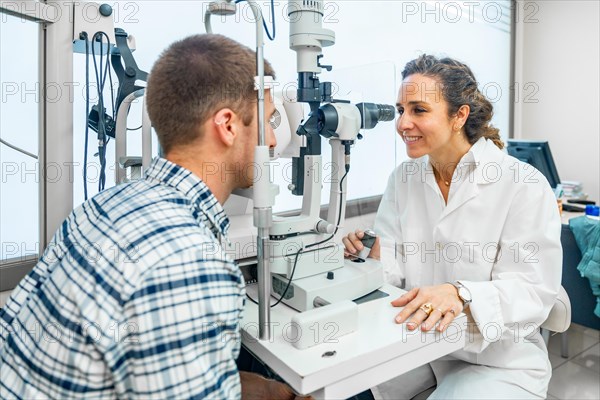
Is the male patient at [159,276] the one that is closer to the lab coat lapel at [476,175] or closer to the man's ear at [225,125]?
the man's ear at [225,125]

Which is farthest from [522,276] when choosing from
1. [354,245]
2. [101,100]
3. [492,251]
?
[101,100]

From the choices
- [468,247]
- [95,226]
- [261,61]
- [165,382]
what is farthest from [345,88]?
[165,382]

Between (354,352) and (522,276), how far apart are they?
60 centimetres

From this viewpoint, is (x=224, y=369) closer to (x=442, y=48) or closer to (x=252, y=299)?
(x=252, y=299)

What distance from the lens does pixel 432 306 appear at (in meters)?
0.97

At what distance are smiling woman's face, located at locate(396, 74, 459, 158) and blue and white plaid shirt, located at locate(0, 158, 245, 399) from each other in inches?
34.5

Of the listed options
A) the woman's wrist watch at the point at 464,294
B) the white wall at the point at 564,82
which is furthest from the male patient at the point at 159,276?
the white wall at the point at 564,82

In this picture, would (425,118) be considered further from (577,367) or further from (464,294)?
(577,367)

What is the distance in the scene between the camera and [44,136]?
1.12 meters

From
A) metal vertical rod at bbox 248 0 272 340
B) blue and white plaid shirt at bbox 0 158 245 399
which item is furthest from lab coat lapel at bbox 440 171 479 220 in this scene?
blue and white plaid shirt at bbox 0 158 245 399

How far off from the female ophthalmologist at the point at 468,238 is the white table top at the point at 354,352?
4 cm

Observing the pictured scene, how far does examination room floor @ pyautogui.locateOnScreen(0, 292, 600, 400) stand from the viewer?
197 centimetres

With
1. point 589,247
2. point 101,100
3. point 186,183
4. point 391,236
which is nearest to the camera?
point 186,183

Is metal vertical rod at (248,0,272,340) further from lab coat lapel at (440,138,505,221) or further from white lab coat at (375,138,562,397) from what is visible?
lab coat lapel at (440,138,505,221)
